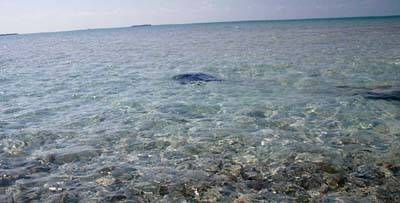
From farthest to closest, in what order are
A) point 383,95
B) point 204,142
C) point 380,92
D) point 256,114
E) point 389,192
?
point 380,92, point 383,95, point 256,114, point 204,142, point 389,192

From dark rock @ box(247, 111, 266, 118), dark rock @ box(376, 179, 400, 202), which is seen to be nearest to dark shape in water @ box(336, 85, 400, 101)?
dark rock @ box(247, 111, 266, 118)

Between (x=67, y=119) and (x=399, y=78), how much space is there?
16.4 m

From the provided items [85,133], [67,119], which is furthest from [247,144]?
[67,119]

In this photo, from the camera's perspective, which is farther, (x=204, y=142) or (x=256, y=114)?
(x=256, y=114)

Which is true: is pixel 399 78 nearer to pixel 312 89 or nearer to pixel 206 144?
pixel 312 89

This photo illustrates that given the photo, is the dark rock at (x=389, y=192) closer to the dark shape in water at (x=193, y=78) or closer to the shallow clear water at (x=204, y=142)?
the shallow clear water at (x=204, y=142)

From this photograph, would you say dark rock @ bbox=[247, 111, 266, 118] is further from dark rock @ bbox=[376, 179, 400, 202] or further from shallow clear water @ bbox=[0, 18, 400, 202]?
dark rock @ bbox=[376, 179, 400, 202]

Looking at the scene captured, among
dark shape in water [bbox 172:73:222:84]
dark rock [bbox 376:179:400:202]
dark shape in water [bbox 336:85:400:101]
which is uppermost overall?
dark shape in water [bbox 172:73:222:84]

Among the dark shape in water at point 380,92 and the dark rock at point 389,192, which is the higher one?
the dark rock at point 389,192

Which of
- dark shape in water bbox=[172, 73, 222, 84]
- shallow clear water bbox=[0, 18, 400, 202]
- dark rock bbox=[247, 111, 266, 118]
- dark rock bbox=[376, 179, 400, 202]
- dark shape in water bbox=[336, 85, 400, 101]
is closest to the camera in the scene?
dark rock bbox=[376, 179, 400, 202]

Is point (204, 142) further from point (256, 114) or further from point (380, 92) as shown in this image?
point (380, 92)

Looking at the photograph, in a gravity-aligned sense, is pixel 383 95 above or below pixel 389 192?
below

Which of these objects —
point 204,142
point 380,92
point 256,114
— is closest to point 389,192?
point 204,142

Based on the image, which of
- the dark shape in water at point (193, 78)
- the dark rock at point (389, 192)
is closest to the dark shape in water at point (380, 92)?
the dark shape in water at point (193, 78)
